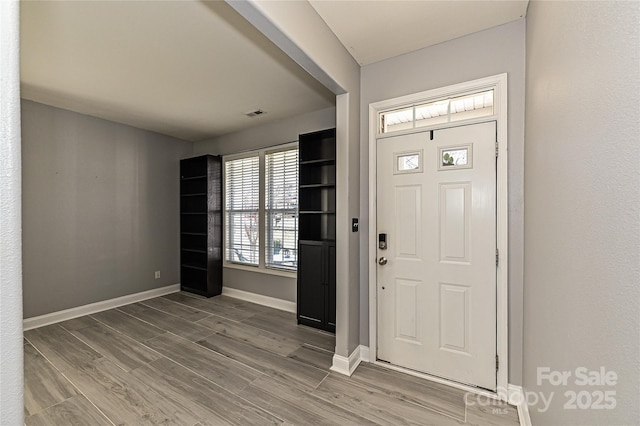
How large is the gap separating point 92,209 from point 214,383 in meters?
3.27

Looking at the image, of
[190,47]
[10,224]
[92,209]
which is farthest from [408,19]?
[92,209]

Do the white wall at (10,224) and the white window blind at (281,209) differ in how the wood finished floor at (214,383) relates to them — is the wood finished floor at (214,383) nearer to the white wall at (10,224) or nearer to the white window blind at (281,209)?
the white window blind at (281,209)

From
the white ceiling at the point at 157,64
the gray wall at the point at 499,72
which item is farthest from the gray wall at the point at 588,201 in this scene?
the white ceiling at the point at 157,64

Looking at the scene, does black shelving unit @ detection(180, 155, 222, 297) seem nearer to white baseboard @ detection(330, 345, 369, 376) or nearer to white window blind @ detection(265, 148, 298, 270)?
white window blind @ detection(265, 148, 298, 270)

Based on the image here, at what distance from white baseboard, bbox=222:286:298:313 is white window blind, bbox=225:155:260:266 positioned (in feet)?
1.62

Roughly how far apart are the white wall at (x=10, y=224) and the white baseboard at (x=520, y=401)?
2.45 m

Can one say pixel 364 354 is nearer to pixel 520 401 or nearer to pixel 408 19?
pixel 520 401

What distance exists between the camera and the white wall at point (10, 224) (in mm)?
534

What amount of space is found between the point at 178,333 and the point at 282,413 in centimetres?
187

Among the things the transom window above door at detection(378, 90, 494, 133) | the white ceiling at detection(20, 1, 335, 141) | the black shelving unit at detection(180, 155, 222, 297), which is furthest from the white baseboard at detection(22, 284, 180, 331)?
the transom window above door at detection(378, 90, 494, 133)

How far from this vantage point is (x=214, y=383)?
2217mm

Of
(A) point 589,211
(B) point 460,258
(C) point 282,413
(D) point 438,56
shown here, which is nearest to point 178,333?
(C) point 282,413

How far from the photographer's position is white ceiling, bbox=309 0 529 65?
185 cm

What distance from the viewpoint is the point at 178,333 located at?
123 inches
